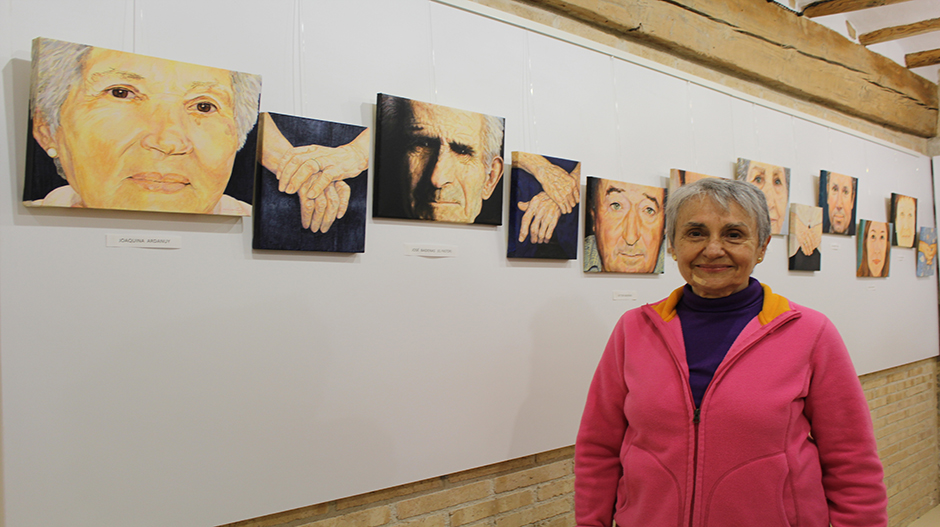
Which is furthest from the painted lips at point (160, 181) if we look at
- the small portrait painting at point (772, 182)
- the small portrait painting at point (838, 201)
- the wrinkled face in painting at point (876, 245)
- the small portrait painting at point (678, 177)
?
the wrinkled face in painting at point (876, 245)

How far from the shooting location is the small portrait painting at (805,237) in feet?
10.8

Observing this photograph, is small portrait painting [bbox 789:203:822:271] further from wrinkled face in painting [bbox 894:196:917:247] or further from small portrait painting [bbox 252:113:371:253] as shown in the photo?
small portrait painting [bbox 252:113:371:253]

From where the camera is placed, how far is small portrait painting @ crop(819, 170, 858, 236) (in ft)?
11.6

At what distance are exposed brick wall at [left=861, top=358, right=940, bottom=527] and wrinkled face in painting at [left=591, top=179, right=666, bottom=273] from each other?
256 centimetres

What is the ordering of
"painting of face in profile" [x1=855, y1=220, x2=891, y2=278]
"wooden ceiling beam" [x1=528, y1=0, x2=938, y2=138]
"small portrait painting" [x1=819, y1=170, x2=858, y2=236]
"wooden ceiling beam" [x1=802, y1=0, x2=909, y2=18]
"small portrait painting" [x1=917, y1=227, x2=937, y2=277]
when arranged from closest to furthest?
"wooden ceiling beam" [x1=528, y1=0, x2=938, y2=138], "wooden ceiling beam" [x1=802, y1=0, x2=909, y2=18], "small portrait painting" [x1=819, y1=170, x2=858, y2=236], "painting of face in profile" [x1=855, y1=220, x2=891, y2=278], "small portrait painting" [x1=917, y1=227, x2=937, y2=277]

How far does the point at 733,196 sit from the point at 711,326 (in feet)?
1.24

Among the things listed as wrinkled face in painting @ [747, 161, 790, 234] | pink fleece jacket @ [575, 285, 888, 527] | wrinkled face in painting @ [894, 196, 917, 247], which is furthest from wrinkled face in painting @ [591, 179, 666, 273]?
wrinkled face in painting @ [894, 196, 917, 247]

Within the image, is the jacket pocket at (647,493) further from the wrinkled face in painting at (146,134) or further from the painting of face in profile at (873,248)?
the painting of face in profile at (873,248)

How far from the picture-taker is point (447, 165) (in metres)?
1.97

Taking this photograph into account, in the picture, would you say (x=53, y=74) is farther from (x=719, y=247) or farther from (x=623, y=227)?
(x=623, y=227)

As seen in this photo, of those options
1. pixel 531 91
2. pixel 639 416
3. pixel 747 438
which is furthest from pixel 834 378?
pixel 531 91

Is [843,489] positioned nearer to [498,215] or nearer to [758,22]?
[498,215]

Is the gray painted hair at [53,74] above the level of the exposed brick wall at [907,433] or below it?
above

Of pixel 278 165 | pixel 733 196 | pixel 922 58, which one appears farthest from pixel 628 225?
pixel 922 58
